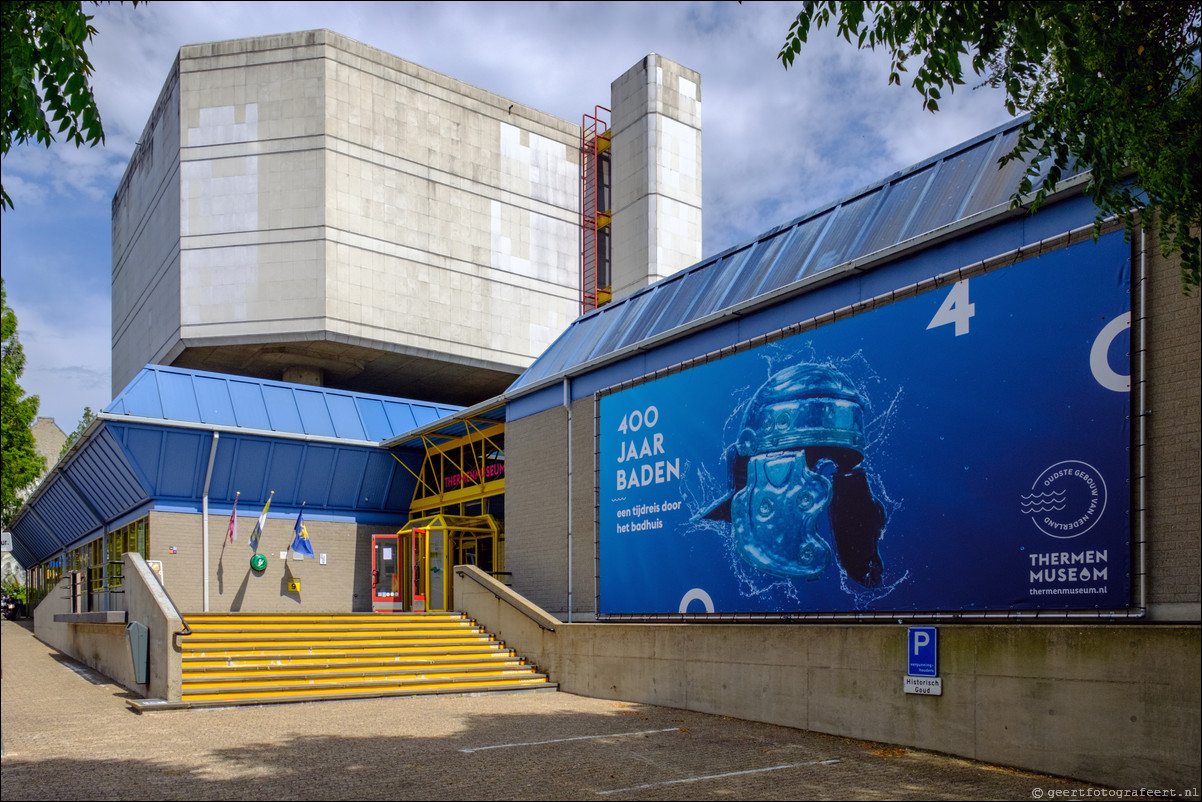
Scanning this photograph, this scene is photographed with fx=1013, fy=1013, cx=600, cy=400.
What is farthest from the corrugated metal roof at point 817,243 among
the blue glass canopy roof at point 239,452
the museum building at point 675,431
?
the blue glass canopy roof at point 239,452

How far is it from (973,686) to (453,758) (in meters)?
5.31

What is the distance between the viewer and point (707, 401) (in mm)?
16000

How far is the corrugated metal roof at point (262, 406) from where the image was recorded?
24.1 metres

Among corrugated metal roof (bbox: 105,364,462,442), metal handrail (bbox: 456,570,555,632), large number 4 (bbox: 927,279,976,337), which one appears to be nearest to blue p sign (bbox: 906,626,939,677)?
large number 4 (bbox: 927,279,976,337)

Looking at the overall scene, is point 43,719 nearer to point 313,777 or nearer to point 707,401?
point 313,777

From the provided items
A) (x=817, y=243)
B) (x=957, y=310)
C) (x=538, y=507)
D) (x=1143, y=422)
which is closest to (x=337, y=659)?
(x=538, y=507)

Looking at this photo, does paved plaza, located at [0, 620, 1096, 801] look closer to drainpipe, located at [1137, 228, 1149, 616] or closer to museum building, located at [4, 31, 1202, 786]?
museum building, located at [4, 31, 1202, 786]

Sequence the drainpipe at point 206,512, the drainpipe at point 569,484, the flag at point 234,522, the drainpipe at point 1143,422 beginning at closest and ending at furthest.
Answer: the drainpipe at point 1143,422 < the drainpipe at point 569,484 < the drainpipe at point 206,512 < the flag at point 234,522

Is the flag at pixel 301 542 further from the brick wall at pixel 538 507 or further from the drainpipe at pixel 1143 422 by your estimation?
the drainpipe at pixel 1143 422

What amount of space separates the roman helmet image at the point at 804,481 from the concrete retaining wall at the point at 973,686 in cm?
110

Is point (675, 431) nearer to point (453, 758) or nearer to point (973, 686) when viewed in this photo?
point (973, 686)

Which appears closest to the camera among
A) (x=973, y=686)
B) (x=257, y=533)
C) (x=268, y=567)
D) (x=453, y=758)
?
(x=453, y=758)

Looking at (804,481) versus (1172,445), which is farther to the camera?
(804,481)

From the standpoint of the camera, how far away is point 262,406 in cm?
2614
